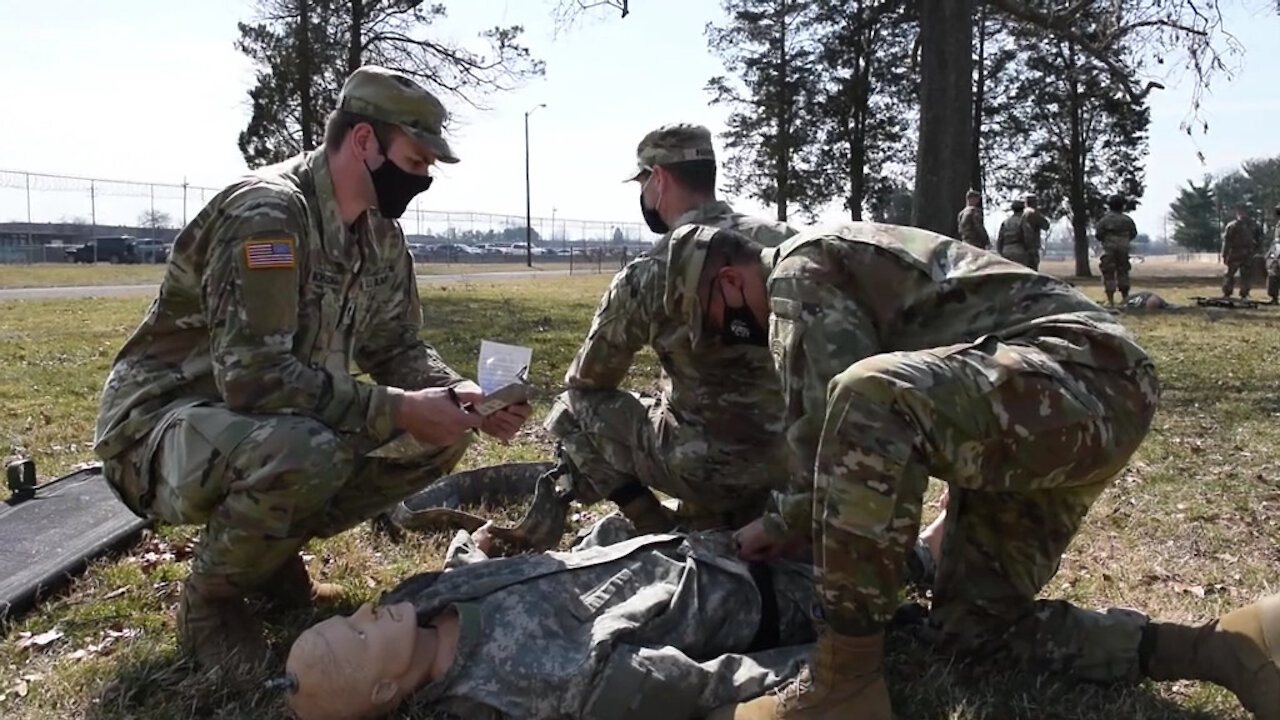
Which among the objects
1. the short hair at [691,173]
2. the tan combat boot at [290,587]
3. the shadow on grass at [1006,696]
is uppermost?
the short hair at [691,173]

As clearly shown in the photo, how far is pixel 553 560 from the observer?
2896mm

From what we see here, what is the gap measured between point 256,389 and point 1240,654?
2497 mm

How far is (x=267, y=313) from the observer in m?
2.82

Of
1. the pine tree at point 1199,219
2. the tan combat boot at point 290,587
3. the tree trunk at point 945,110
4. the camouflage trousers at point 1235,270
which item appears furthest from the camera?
the pine tree at point 1199,219

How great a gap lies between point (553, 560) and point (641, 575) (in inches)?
9.5

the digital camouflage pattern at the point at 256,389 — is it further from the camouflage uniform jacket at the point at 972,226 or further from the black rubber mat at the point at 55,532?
the camouflage uniform jacket at the point at 972,226

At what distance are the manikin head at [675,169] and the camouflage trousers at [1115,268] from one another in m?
14.3

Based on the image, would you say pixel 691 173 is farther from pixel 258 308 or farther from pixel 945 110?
pixel 945 110

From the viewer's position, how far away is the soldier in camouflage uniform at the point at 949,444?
233 centimetres

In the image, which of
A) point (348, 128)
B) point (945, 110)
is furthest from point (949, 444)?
point (945, 110)

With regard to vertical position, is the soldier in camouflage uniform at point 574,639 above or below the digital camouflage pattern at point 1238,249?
below

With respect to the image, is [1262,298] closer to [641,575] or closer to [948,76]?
[948,76]

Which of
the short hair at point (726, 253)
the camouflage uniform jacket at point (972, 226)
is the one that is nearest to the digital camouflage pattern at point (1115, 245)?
the camouflage uniform jacket at point (972, 226)

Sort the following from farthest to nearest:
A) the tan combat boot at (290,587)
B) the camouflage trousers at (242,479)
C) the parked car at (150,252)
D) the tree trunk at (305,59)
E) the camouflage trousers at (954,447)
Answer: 1. the parked car at (150,252)
2. the tree trunk at (305,59)
3. the tan combat boot at (290,587)
4. the camouflage trousers at (242,479)
5. the camouflage trousers at (954,447)
